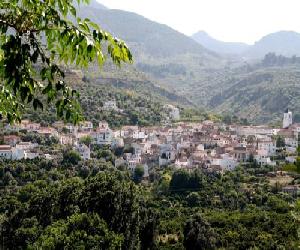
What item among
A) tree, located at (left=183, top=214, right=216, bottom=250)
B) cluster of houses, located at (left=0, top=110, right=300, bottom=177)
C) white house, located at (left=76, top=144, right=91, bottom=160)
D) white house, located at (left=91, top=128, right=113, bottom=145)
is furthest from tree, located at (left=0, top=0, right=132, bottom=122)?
white house, located at (left=91, top=128, right=113, bottom=145)

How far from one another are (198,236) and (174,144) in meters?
41.2

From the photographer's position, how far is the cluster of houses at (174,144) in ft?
190

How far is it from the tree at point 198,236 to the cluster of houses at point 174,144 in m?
24.7

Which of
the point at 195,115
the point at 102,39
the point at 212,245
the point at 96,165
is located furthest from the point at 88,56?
the point at 195,115

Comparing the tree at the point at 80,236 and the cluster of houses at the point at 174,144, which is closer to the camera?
the tree at the point at 80,236

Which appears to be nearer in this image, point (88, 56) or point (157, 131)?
point (88, 56)

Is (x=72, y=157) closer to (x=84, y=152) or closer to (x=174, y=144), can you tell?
(x=84, y=152)

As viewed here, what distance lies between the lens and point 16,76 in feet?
9.60

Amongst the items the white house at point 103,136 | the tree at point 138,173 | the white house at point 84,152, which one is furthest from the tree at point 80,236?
the white house at point 103,136

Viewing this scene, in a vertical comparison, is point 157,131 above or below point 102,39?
below

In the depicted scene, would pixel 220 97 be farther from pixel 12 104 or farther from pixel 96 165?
pixel 12 104

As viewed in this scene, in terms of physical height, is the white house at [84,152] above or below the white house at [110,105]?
below

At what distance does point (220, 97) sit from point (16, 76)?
176838 mm

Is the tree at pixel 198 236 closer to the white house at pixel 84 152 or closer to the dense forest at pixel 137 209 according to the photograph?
the dense forest at pixel 137 209
